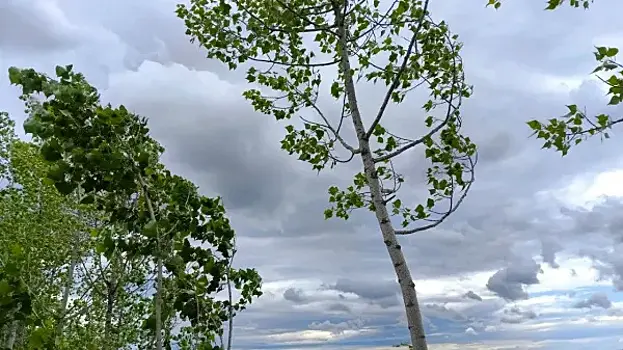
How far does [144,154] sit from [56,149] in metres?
0.58

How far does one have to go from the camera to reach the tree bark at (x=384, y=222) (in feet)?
17.4

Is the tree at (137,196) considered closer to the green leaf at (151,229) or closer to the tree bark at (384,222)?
the green leaf at (151,229)

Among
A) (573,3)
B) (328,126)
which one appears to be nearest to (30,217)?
(328,126)

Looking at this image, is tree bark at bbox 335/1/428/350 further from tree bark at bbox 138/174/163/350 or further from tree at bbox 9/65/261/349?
tree bark at bbox 138/174/163/350

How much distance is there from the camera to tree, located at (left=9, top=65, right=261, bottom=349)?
3604 mm

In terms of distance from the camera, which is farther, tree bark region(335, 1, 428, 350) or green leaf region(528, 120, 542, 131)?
tree bark region(335, 1, 428, 350)

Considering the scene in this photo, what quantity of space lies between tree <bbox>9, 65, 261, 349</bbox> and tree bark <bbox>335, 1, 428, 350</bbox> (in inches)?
66.4

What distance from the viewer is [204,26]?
24.8 feet

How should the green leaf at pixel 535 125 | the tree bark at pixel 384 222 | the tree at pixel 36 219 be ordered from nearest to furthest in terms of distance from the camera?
the green leaf at pixel 535 125 < the tree bark at pixel 384 222 < the tree at pixel 36 219

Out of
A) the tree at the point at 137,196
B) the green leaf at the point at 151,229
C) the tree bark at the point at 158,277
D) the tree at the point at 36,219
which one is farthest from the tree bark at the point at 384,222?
the tree at the point at 36,219

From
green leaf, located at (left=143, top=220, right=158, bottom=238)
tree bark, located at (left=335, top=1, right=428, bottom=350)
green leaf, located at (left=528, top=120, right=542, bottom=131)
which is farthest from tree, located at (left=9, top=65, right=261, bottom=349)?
green leaf, located at (left=528, top=120, right=542, bottom=131)

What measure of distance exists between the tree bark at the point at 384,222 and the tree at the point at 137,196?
1686 millimetres

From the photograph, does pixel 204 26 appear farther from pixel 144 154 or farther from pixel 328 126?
pixel 144 154

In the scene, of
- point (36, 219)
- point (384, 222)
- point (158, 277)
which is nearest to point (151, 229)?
point (158, 277)
